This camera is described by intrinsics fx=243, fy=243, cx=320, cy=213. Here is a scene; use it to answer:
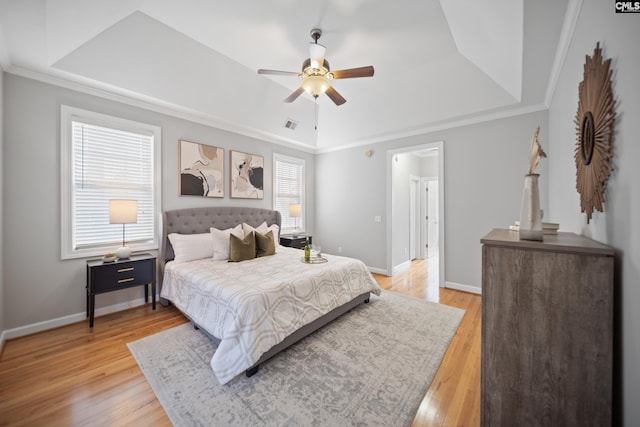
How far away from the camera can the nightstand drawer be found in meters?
2.71

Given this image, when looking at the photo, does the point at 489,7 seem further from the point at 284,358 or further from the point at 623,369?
the point at 284,358

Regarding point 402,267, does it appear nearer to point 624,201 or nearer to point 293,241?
point 293,241

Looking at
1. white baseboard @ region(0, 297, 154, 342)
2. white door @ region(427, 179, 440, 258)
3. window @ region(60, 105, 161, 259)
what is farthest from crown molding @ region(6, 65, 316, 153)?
white door @ region(427, 179, 440, 258)

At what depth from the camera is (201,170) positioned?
395 centimetres

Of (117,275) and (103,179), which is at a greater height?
(103,179)

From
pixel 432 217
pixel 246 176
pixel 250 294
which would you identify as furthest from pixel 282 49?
pixel 432 217

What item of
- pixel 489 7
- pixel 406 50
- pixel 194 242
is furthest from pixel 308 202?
pixel 489 7

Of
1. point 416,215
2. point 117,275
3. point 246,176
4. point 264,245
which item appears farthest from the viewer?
point 416,215

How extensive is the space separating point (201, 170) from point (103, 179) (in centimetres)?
122

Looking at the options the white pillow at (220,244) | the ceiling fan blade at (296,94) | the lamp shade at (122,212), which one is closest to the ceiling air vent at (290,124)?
the ceiling fan blade at (296,94)

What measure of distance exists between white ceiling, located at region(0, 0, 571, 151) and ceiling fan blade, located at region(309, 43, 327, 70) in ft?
1.26

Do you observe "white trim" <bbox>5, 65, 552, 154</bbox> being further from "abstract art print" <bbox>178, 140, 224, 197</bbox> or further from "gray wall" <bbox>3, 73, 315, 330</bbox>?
"abstract art print" <bbox>178, 140, 224, 197</bbox>

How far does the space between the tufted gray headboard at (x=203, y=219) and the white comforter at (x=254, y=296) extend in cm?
36

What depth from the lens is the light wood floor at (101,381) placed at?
64.1 inches
